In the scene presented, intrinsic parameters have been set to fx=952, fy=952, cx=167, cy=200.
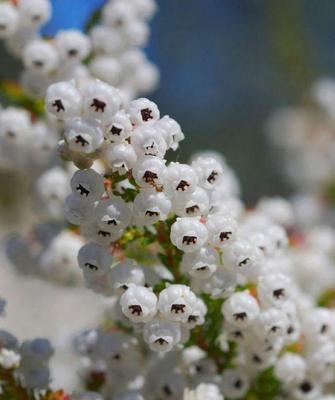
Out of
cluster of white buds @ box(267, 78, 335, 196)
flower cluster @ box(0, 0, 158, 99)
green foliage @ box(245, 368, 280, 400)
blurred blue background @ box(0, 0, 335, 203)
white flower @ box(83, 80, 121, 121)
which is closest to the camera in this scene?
white flower @ box(83, 80, 121, 121)

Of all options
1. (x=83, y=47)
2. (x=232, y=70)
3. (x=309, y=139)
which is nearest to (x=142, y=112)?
(x=83, y=47)

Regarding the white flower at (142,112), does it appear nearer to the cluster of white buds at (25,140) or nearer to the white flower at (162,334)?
the white flower at (162,334)

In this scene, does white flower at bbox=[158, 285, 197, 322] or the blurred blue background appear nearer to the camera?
white flower at bbox=[158, 285, 197, 322]

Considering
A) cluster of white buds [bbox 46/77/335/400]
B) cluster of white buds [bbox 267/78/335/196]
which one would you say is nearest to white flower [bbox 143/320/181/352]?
cluster of white buds [bbox 46/77/335/400]

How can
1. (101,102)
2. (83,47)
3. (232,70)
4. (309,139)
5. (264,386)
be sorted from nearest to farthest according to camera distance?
(101,102), (264,386), (83,47), (309,139), (232,70)

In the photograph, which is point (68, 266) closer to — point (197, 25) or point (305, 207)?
point (305, 207)

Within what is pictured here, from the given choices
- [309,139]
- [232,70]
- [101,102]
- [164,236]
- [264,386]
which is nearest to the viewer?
[101,102]

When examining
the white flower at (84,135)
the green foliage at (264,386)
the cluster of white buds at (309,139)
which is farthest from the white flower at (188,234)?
the cluster of white buds at (309,139)

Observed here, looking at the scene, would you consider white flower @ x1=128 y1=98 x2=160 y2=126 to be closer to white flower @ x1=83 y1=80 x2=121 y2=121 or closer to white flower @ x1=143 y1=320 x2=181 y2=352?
white flower @ x1=83 y1=80 x2=121 y2=121

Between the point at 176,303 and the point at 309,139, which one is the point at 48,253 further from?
the point at 309,139

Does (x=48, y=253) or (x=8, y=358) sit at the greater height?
(x=48, y=253)
